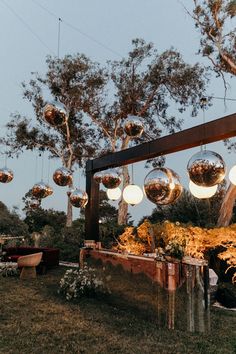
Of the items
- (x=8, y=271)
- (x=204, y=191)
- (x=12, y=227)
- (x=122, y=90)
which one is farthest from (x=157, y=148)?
(x=12, y=227)

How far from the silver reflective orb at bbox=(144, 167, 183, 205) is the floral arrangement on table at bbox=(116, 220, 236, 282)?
2058 millimetres

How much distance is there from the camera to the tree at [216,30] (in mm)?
13395

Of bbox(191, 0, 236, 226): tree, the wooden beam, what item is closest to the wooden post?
the wooden beam

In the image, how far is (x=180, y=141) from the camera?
615 centimetres

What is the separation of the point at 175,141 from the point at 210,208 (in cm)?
864

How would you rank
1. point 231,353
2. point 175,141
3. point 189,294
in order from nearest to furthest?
point 231,353, point 189,294, point 175,141

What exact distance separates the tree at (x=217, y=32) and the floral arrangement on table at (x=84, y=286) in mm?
10056

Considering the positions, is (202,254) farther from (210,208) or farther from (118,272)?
(210,208)

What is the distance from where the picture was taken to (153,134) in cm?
1911

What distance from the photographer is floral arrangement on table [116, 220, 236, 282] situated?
790 cm

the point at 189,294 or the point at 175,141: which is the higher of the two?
the point at 175,141

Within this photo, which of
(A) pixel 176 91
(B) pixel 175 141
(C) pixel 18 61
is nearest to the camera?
(B) pixel 175 141

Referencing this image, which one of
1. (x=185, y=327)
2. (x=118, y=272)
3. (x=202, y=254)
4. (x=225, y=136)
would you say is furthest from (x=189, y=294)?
(x=202, y=254)

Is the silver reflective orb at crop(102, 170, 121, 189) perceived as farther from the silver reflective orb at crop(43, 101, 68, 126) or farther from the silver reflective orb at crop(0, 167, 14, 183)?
the silver reflective orb at crop(0, 167, 14, 183)
